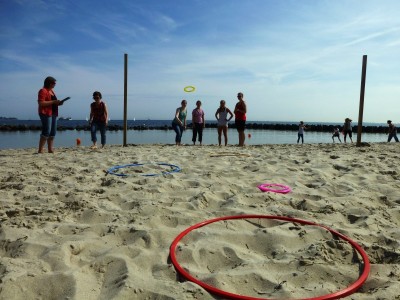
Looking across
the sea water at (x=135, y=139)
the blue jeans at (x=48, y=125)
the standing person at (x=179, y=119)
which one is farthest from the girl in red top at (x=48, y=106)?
the sea water at (x=135, y=139)

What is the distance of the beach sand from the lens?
74.2 inches

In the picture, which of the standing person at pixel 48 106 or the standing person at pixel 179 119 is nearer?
the standing person at pixel 48 106

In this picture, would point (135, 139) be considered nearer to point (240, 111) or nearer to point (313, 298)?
point (240, 111)

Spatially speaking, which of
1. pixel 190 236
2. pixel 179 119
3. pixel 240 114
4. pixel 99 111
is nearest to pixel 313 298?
pixel 190 236

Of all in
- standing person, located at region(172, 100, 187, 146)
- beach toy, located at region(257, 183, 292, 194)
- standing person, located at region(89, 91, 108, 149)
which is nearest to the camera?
beach toy, located at region(257, 183, 292, 194)

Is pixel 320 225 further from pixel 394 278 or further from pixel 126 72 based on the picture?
pixel 126 72

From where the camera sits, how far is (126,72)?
970cm

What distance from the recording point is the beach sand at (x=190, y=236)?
1.88 meters

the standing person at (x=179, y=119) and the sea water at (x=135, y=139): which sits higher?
the standing person at (x=179, y=119)

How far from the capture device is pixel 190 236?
2.57 m

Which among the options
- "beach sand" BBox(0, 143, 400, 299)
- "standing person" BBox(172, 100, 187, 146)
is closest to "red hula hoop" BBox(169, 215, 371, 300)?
"beach sand" BBox(0, 143, 400, 299)

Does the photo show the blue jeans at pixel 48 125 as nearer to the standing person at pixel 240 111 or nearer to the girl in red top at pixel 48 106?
the girl in red top at pixel 48 106

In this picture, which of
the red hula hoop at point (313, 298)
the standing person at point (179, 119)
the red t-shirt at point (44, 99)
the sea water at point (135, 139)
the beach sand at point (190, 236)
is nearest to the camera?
the red hula hoop at point (313, 298)

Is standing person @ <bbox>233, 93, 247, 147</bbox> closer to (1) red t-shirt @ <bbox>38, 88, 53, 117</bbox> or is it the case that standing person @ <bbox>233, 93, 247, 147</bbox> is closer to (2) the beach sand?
(2) the beach sand
